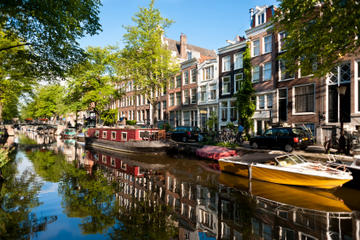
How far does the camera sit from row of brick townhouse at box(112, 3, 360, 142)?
19062 mm

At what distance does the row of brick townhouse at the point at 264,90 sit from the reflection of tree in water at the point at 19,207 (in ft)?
44.1

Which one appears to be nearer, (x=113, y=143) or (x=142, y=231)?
(x=142, y=231)

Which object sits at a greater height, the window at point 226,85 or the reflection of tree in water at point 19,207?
the window at point 226,85

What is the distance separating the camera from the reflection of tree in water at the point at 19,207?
22.0ft

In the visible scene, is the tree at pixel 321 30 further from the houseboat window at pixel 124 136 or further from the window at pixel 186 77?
the window at pixel 186 77

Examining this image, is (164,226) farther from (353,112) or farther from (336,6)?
(353,112)

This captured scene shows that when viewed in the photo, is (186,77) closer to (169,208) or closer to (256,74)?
(256,74)

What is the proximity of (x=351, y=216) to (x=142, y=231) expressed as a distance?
22.6ft

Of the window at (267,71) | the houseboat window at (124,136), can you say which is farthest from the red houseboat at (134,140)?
the window at (267,71)

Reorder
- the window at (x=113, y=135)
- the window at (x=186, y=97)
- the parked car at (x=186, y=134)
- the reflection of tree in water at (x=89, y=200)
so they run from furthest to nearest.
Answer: the window at (x=186, y=97), the window at (x=113, y=135), the parked car at (x=186, y=134), the reflection of tree in water at (x=89, y=200)

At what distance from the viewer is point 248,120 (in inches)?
1007

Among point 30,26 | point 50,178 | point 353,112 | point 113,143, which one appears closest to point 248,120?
point 353,112

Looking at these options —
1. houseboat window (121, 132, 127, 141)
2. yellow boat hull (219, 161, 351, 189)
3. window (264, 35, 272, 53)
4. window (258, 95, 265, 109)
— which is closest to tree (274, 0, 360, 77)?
yellow boat hull (219, 161, 351, 189)

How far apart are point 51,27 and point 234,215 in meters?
11.0
